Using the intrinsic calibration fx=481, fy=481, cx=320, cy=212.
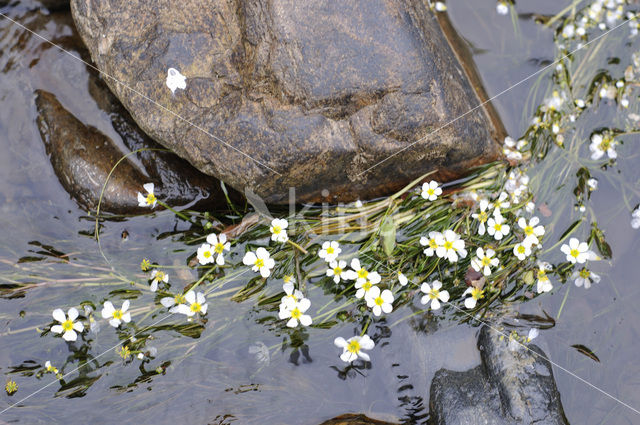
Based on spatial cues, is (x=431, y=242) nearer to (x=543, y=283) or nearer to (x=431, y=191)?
(x=431, y=191)

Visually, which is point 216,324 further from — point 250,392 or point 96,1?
point 96,1

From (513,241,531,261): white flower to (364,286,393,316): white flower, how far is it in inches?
35.4

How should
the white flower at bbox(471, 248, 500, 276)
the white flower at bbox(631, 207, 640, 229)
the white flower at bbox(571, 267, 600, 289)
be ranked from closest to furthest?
the white flower at bbox(471, 248, 500, 276), the white flower at bbox(571, 267, 600, 289), the white flower at bbox(631, 207, 640, 229)

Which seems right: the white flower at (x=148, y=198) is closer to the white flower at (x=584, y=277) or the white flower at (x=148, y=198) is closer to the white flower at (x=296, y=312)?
the white flower at (x=296, y=312)

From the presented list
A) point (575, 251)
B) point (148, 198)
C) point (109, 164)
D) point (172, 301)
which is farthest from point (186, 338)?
point (575, 251)

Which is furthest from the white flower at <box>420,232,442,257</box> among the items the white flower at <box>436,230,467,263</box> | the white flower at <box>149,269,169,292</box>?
the white flower at <box>149,269,169,292</box>

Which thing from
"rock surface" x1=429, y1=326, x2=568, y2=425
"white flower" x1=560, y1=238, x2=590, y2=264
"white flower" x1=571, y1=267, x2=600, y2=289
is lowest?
"rock surface" x1=429, y1=326, x2=568, y2=425

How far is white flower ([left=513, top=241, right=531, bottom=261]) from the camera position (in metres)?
3.15

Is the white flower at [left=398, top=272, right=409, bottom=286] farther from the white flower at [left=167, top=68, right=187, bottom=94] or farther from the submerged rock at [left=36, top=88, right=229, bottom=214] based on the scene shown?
the white flower at [left=167, top=68, right=187, bottom=94]

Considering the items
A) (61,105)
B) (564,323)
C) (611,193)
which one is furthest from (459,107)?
(61,105)

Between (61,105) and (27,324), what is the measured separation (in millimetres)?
1531

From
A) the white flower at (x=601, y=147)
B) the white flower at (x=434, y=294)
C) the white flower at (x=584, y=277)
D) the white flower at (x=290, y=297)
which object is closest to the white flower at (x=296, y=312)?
Result: the white flower at (x=290, y=297)

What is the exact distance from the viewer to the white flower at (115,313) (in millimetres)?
2986

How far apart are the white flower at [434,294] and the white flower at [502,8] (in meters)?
2.14
